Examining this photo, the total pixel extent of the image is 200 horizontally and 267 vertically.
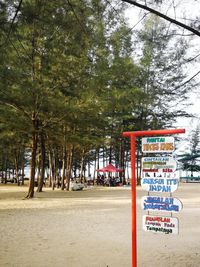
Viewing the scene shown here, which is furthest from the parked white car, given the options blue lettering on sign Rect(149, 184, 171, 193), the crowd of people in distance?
blue lettering on sign Rect(149, 184, 171, 193)

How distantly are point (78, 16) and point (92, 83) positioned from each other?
37.2ft

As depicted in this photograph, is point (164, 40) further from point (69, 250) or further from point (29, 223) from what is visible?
point (29, 223)

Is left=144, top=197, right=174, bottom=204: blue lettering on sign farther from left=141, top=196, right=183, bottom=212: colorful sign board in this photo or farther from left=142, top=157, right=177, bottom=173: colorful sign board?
left=142, top=157, right=177, bottom=173: colorful sign board

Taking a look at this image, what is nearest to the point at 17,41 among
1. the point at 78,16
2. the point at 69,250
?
the point at 78,16

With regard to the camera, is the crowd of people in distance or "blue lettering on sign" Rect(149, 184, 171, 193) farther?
the crowd of people in distance

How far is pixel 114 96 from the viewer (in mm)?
17562

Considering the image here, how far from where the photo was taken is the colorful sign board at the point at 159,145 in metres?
4.32

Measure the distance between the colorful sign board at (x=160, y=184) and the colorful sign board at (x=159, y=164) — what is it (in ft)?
0.36

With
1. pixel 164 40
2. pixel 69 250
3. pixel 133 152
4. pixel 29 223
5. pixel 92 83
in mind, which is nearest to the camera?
pixel 133 152

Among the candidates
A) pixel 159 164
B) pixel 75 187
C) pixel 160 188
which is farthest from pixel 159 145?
pixel 75 187

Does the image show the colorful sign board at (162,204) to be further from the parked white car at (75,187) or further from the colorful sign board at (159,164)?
the parked white car at (75,187)

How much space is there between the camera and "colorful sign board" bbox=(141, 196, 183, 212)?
13.9ft

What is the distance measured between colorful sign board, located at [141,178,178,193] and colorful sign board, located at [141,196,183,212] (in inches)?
3.4

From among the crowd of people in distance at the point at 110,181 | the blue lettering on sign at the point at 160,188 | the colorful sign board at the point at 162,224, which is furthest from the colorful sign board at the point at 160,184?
the crowd of people in distance at the point at 110,181
